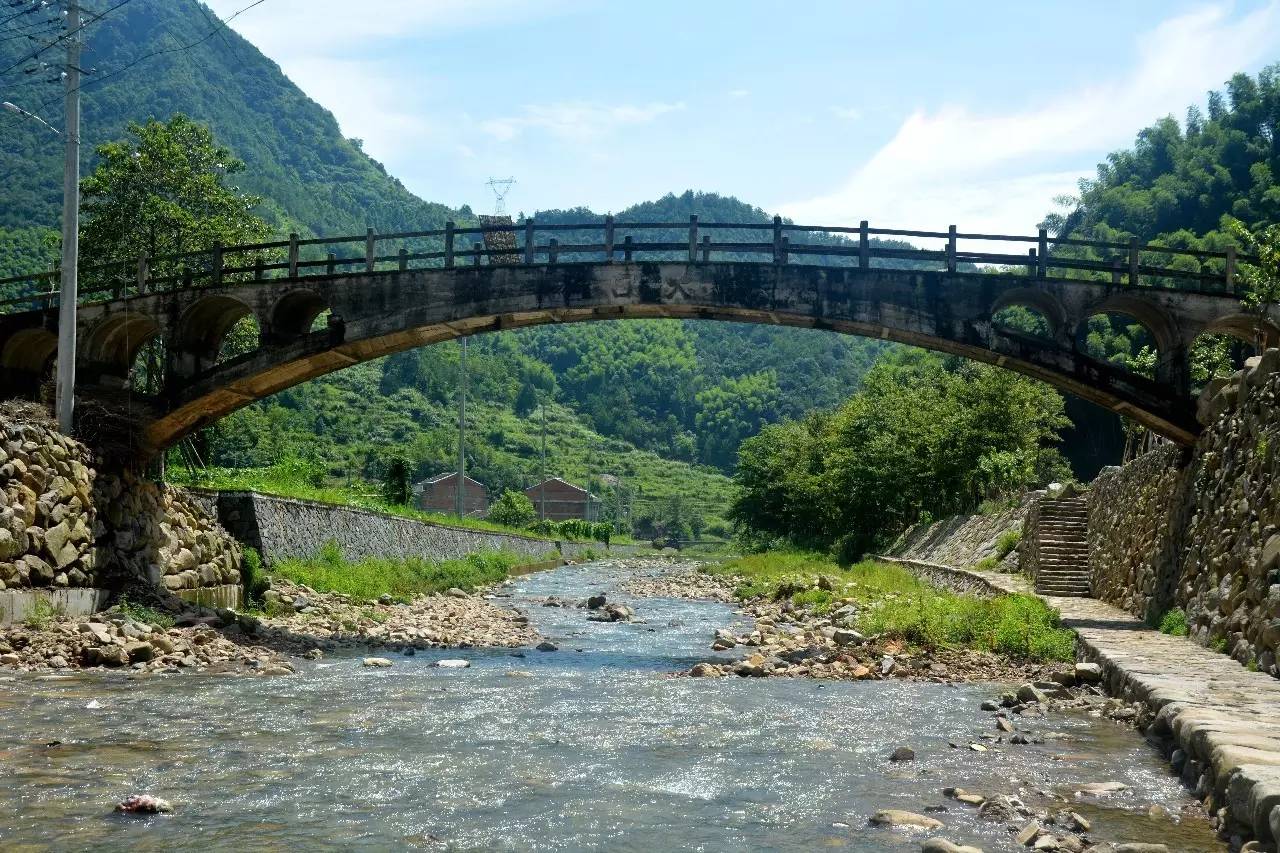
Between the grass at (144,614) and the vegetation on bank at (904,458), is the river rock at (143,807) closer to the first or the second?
the grass at (144,614)

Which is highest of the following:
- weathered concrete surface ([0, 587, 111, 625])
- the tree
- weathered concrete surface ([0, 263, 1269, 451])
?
the tree

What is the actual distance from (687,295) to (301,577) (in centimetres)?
1267

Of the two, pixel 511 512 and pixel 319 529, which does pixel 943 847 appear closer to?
pixel 319 529

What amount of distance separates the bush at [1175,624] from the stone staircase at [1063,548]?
916cm

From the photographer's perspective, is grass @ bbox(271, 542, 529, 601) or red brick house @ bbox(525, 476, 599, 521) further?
red brick house @ bbox(525, 476, 599, 521)

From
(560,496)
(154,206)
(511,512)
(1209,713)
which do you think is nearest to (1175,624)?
(1209,713)

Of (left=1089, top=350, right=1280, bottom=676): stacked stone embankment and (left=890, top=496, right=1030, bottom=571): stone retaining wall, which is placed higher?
(left=1089, top=350, right=1280, bottom=676): stacked stone embankment

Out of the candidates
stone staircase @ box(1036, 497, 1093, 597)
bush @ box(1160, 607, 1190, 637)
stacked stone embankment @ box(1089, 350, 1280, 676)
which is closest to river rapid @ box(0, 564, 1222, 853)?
stacked stone embankment @ box(1089, 350, 1280, 676)

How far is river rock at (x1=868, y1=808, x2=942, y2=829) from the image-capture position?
8.61m

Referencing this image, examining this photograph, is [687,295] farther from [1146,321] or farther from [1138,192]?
[1138,192]

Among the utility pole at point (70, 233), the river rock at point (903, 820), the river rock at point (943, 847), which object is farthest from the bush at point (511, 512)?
the river rock at point (943, 847)

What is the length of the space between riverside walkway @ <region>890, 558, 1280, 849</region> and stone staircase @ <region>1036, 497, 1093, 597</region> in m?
9.25

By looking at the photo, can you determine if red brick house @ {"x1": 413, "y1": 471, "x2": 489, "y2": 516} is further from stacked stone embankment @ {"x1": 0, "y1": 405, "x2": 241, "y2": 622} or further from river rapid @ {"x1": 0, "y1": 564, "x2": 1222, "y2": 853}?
river rapid @ {"x1": 0, "y1": 564, "x2": 1222, "y2": 853}

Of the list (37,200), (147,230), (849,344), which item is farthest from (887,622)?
(849,344)
